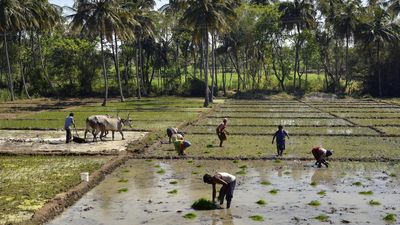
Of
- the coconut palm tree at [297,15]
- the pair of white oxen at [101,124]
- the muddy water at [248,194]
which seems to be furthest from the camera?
the coconut palm tree at [297,15]

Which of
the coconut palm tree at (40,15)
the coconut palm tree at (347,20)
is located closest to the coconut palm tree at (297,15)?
the coconut palm tree at (347,20)

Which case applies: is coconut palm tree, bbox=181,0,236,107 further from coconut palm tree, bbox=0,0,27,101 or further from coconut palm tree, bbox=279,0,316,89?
coconut palm tree, bbox=279,0,316,89

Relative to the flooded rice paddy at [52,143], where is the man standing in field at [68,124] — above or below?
above

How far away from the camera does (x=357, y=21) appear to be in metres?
64.2

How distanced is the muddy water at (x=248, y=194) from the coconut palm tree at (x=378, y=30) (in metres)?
47.0

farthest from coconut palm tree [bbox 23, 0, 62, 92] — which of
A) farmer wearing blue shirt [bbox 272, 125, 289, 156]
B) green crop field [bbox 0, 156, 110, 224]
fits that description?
farmer wearing blue shirt [bbox 272, 125, 289, 156]

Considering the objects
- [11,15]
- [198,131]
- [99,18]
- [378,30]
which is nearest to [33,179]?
[198,131]

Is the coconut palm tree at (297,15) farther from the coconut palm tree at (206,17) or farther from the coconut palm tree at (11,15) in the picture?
the coconut palm tree at (11,15)

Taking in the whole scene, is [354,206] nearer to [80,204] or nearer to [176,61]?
[80,204]

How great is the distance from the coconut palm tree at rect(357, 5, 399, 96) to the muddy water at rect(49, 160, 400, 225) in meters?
47.0

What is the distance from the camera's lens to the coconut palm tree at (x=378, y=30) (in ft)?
204

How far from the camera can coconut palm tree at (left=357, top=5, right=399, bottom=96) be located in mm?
62125

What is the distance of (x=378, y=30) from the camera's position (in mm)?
62188

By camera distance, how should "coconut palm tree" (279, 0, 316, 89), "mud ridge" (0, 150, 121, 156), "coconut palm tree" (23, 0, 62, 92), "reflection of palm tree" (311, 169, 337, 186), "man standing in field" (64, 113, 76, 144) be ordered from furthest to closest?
"coconut palm tree" (279, 0, 316, 89) < "coconut palm tree" (23, 0, 62, 92) < "man standing in field" (64, 113, 76, 144) < "mud ridge" (0, 150, 121, 156) < "reflection of palm tree" (311, 169, 337, 186)
